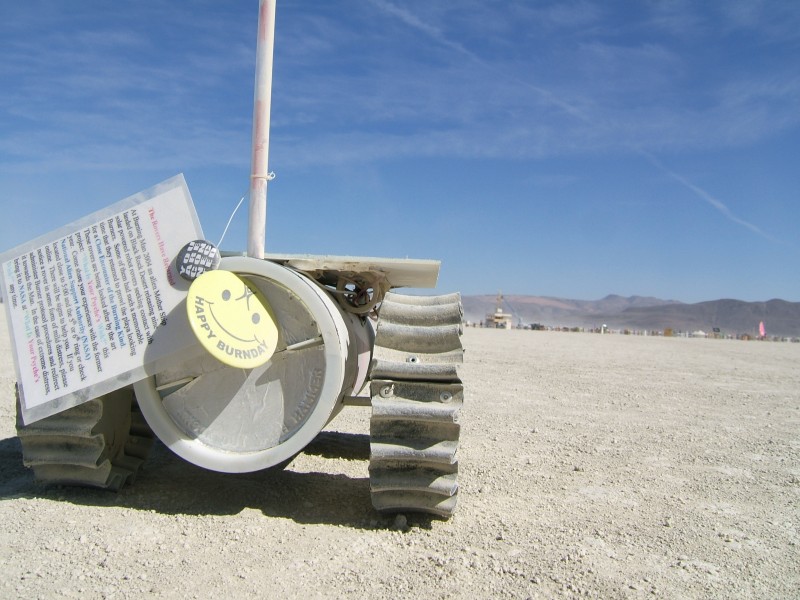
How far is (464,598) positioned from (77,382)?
8.83ft

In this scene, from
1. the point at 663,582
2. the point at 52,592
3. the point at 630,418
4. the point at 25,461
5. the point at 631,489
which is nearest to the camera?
the point at 52,592

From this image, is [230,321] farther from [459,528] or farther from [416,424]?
[459,528]

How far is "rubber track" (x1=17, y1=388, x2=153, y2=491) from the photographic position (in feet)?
15.9

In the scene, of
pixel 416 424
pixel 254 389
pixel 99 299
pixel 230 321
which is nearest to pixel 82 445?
pixel 99 299

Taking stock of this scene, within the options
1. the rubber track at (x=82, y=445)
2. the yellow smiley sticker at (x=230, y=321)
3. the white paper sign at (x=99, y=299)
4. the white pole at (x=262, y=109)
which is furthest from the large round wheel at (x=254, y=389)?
the white pole at (x=262, y=109)

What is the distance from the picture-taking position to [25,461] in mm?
4969

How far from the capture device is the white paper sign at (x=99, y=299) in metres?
4.63

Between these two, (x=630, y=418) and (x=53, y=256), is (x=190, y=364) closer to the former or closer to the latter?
(x=53, y=256)

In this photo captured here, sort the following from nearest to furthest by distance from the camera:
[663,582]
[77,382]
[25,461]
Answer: [663,582] < [77,382] < [25,461]

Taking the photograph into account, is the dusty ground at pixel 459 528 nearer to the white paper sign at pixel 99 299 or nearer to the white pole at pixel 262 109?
the white paper sign at pixel 99 299

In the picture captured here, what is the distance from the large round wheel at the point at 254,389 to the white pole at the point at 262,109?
2.14ft

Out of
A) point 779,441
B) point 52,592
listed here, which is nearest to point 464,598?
point 52,592

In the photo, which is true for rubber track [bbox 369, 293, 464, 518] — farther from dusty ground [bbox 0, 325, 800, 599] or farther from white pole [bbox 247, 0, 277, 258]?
white pole [bbox 247, 0, 277, 258]

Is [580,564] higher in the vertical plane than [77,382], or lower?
lower
